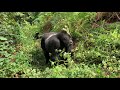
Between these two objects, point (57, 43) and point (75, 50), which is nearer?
point (57, 43)

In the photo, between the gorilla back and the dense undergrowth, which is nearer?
the dense undergrowth

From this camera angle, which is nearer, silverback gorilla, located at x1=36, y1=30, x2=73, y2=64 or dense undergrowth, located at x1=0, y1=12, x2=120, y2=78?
dense undergrowth, located at x1=0, y1=12, x2=120, y2=78

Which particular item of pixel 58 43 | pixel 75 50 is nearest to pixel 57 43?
pixel 58 43

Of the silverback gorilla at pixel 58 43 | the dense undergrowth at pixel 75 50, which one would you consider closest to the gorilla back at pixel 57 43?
the silverback gorilla at pixel 58 43

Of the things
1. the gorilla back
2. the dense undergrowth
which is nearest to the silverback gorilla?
the gorilla back

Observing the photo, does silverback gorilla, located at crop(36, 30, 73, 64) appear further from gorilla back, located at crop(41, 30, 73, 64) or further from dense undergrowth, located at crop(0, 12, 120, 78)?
dense undergrowth, located at crop(0, 12, 120, 78)

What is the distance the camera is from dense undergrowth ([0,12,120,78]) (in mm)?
5832

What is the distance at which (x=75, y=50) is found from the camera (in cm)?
760

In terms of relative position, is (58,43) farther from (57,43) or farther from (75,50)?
(75,50)

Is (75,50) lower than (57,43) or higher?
lower

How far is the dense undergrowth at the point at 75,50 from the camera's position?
5832mm

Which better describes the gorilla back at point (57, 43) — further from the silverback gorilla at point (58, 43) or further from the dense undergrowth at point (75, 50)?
the dense undergrowth at point (75, 50)
